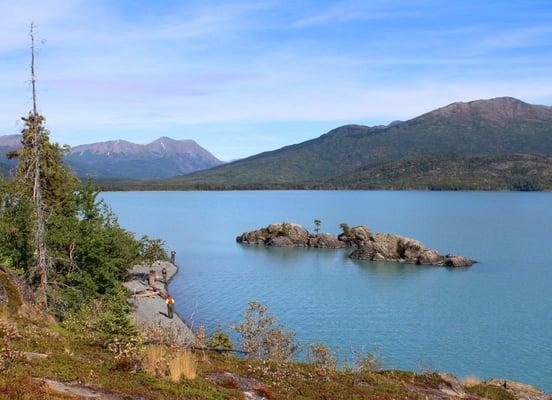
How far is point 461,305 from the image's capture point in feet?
208

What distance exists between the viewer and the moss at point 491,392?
757 inches

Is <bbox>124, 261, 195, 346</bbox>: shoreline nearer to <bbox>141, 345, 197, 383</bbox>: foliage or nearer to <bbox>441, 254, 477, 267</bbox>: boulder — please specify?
<bbox>141, 345, 197, 383</bbox>: foliage

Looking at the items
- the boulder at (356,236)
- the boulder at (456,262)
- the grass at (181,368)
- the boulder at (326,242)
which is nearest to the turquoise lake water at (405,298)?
the boulder at (456,262)

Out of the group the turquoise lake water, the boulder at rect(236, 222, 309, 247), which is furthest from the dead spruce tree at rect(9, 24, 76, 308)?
the boulder at rect(236, 222, 309, 247)

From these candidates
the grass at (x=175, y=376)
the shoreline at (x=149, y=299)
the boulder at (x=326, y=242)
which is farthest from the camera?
the boulder at (x=326, y=242)

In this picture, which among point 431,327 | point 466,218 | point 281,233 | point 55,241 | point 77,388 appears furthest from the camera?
point 466,218

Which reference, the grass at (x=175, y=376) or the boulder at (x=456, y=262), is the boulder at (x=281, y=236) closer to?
the boulder at (x=456, y=262)

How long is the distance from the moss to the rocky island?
7331 cm

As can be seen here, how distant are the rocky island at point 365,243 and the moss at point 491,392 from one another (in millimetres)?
73312

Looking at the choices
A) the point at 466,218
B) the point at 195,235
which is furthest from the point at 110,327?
the point at 466,218

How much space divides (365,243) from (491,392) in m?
81.8

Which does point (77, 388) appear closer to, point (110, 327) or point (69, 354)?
point (69, 354)

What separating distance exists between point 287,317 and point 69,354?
42200mm

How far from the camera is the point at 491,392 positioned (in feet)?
64.2
